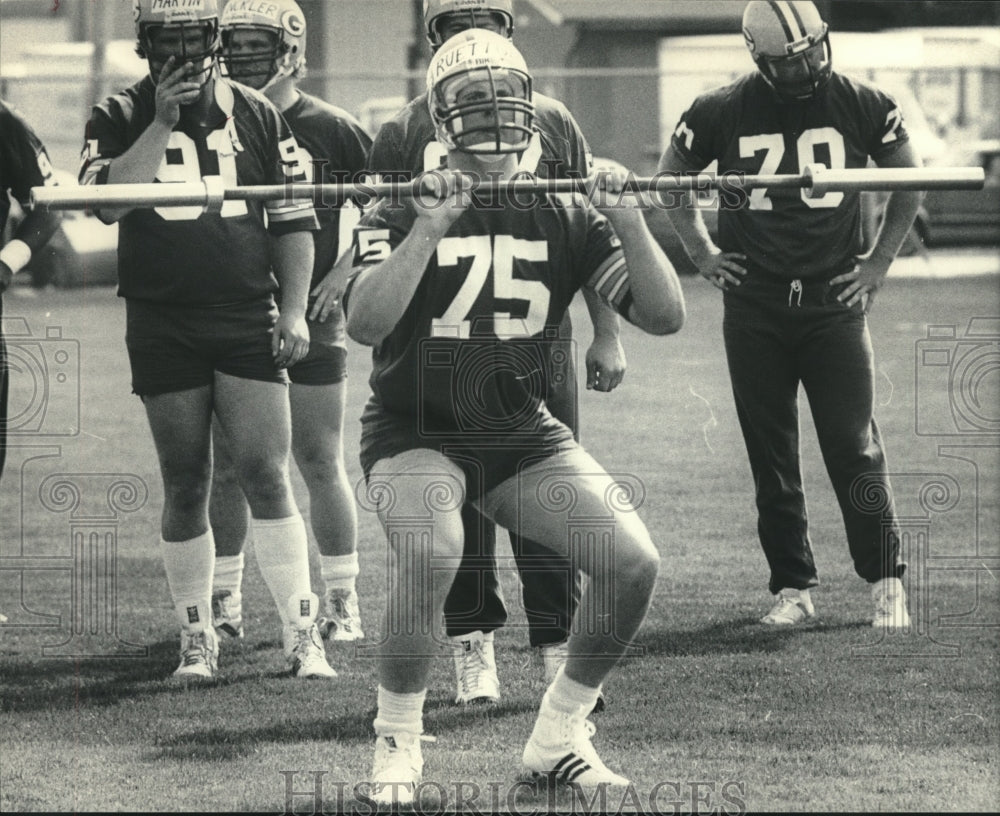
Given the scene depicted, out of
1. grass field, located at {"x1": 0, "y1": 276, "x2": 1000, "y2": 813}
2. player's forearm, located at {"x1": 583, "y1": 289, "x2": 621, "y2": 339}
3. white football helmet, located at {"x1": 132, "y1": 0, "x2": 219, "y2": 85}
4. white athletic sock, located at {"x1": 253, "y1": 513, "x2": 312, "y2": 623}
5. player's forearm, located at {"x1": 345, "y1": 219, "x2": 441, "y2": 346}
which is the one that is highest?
white football helmet, located at {"x1": 132, "y1": 0, "x2": 219, "y2": 85}

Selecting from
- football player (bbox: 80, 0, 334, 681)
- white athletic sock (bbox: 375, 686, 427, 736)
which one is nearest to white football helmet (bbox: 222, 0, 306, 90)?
football player (bbox: 80, 0, 334, 681)

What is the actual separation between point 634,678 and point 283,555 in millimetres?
1132

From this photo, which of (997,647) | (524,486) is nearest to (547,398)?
(524,486)

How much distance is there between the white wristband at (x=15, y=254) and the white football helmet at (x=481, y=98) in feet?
6.22

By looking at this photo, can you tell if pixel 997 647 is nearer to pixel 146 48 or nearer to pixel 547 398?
pixel 547 398

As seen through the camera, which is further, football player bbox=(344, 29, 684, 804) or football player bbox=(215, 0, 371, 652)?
football player bbox=(215, 0, 371, 652)

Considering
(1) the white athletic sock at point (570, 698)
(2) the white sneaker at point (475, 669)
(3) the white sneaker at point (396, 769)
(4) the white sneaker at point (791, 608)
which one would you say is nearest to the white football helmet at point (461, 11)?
(2) the white sneaker at point (475, 669)

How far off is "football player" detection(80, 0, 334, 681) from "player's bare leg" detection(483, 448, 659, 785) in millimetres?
1201

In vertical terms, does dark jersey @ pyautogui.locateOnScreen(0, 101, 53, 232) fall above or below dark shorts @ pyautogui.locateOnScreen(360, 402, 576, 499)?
above

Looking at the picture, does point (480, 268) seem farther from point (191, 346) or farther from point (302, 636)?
point (302, 636)

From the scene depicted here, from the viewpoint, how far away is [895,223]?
17.1ft

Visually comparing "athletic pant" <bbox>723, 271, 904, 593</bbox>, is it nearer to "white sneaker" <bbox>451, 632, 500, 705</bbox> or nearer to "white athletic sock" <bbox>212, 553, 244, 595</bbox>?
"white sneaker" <bbox>451, 632, 500, 705</bbox>

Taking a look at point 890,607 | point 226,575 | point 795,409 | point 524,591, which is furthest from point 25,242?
point 890,607

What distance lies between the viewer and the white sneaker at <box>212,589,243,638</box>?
548 centimetres
